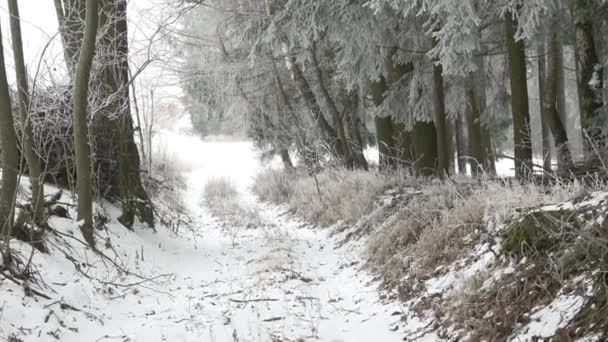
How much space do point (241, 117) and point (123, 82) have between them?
28.2ft

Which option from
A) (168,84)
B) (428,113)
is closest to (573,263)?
(428,113)

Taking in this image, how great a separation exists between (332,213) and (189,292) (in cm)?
397

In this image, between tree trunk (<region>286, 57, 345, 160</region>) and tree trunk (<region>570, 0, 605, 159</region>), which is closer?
tree trunk (<region>570, 0, 605, 159</region>)

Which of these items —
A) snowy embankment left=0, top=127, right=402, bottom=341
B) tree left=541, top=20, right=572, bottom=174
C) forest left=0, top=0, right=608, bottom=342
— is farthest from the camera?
tree left=541, top=20, right=572, bottom=174

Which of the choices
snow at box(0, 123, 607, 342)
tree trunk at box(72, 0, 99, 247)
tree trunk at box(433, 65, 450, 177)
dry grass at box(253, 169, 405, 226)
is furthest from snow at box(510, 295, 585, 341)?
tree trunk at box(433, 65, 450, 177)

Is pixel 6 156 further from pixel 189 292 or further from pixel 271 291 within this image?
pixel 271 291

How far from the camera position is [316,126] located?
1377cm

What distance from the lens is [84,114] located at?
20.5 ft

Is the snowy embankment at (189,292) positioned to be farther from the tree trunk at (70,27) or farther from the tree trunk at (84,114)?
the tree trunk at (70,27)

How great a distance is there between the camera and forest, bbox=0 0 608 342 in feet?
12.2

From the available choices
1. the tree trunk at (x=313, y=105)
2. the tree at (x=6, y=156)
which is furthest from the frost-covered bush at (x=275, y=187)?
the tree at (x=6, y=156)

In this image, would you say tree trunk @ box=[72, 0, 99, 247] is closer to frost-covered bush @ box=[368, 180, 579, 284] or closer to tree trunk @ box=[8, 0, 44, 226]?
tree trunk @ box=[8, 0, 44, 226]

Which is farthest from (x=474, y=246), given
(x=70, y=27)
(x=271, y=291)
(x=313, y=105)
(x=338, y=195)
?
(x=313, y=105)

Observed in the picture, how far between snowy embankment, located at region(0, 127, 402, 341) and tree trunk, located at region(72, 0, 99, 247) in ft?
0.74
